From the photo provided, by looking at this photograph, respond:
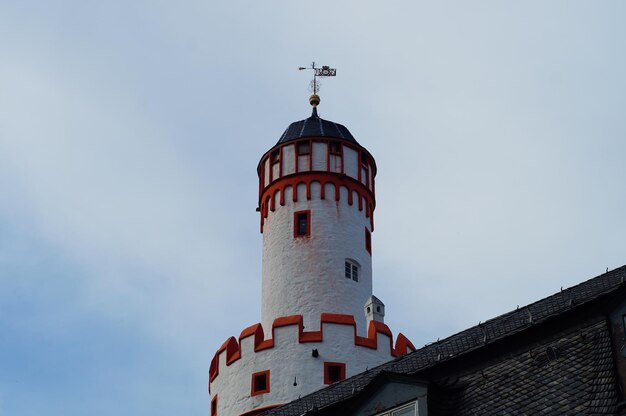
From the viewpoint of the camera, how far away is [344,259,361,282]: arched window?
4509 cm

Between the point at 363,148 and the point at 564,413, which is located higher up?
the point at 363,148

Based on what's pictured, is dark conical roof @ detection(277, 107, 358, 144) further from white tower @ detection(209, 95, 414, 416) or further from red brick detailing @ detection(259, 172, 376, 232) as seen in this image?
red brick detailing @ detection(259, 172, 376, 232)

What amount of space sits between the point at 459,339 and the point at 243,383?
20732mm

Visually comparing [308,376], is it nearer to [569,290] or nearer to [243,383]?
[243,383]

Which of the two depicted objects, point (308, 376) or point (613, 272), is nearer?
point (613, 272)

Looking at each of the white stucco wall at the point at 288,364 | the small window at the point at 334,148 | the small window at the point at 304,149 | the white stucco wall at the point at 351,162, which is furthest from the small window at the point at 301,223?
the white stucco wall at the point at 288,364

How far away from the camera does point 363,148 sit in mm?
48438

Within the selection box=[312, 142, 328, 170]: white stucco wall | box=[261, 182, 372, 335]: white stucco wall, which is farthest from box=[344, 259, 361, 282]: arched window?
box=[312, 142, 328, 170]: white stucco wall

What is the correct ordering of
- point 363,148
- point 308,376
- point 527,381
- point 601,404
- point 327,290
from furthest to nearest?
1. point 363,148
2. point 327,290
3. point 308,376
4. point 527,381
5. point 601,404

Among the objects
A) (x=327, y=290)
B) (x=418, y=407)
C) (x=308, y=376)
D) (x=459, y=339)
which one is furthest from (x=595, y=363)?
(x=327, y=290)

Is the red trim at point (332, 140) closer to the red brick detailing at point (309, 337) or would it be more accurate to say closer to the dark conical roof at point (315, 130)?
the dark conical roof at point (315, 130)

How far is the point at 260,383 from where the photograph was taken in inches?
1635

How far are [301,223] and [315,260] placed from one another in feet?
5.94

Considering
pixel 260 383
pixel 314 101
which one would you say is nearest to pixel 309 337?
pixel 260 383
